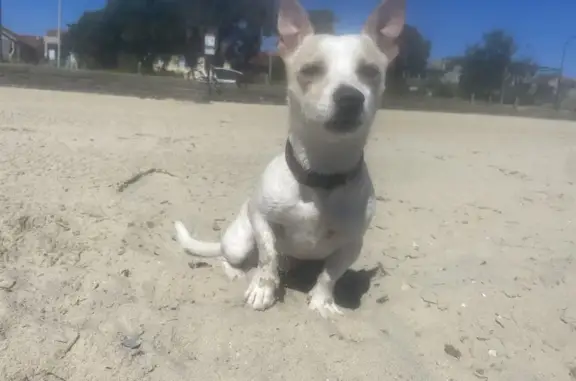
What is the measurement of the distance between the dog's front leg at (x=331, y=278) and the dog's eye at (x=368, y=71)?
0.92 metres

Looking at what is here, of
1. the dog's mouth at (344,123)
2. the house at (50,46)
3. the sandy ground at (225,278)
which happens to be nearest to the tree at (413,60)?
the sandy ground at (225,278)

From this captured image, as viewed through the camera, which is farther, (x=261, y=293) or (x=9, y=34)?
(x=9, y=34)

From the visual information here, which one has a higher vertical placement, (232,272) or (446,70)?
(446,70)

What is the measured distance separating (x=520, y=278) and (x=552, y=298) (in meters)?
0.27

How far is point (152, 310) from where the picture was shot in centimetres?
319

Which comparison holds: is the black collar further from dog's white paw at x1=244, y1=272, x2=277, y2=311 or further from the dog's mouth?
dog's white paw at x1=244, y1=272, x2=277, y2=311

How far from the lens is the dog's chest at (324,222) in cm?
332

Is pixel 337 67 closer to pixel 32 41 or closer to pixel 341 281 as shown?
pixel 341 281

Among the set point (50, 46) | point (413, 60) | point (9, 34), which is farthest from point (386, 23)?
point (9, 34)

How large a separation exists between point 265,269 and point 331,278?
37 centimetres

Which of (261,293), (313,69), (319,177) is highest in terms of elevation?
(313,69)

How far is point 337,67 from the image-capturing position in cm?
306

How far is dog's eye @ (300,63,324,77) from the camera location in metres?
3.10

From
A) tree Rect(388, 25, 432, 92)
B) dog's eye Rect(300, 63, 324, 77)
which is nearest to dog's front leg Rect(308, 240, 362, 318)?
dog's eye Rect(300, 63, 324, 77)
